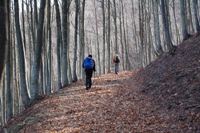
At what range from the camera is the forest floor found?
35.0ft

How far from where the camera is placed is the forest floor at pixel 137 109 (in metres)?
10.7

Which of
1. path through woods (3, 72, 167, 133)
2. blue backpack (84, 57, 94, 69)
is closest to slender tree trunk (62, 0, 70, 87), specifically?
blue backpack (84, 57, 94, 69)

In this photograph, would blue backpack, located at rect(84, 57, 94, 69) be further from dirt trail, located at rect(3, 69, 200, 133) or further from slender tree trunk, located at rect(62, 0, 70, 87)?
slender tree trunk, located at rect(62, 0, 70, 87)

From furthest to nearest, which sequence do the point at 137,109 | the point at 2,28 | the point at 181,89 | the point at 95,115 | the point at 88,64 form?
the point at 88,64
the point at 95,115
the point at 137,109
the point at 181,89
the point at 2,28

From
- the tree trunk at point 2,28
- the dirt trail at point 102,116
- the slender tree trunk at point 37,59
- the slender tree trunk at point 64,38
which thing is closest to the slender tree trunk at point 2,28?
the tree trunk at point 2,28

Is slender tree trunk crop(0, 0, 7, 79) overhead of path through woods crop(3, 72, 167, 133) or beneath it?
overhead

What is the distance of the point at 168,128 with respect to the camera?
998 centimetres

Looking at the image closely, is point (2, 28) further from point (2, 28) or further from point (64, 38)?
point (64, 38)

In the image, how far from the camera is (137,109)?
43.5 feet

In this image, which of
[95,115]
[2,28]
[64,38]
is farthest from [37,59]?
[2,28]

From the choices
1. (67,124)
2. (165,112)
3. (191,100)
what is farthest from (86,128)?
(191,100)

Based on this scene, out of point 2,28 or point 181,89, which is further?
point 181,89

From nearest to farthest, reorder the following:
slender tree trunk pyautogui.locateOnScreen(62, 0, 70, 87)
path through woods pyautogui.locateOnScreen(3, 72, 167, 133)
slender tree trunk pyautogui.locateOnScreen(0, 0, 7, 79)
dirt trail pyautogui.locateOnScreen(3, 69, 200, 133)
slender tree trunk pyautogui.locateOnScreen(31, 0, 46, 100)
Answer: slender tree trunk pyautogui.locateOnScreen(0, 0, 7, 79), dirt trail pyautogui.locateOnScreen(3, 69, 200, 133), path through woods pyautogui.locateOnScreen(3, 72, 167, 133), slender tree trunk pyautogui.locateOnScreen(31, 0, 46, 100), slender tree trunk pyautogui.locateOnScreen(62, 0, 70, 87)

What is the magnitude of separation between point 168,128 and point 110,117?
9.92 feet
